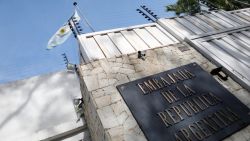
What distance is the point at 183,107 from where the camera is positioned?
436cm

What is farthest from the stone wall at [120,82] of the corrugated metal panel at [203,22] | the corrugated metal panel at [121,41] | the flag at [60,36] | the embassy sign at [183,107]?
the flag at [60,36]

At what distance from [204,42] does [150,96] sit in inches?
94.6

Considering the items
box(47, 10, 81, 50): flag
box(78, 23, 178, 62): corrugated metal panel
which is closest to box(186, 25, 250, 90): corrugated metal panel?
box(78, 23, 178, 62): corrugated metal panel

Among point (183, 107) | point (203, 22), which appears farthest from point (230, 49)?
point (183, 107)

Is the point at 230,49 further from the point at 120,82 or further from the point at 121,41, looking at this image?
the point at 120,82

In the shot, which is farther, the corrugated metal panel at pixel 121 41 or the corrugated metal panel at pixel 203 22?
the corrugated metal panel at pixel 203 22

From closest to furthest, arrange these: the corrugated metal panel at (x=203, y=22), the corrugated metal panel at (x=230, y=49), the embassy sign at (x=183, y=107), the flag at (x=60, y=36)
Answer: the embassy sign at (x=183, y=107)
the corrugated metal panel at (x=230, y=49)
the corrugated metal panel at (x=203, y=22)
the flag at (x=60, y=36)

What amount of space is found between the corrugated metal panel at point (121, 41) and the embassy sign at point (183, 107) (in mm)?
1153

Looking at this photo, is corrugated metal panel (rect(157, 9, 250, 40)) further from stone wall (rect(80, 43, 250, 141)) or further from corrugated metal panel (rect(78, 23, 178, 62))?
stone wall (rect(80, 43, 250, 141))

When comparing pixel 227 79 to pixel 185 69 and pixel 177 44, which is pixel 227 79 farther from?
pixel 177 44

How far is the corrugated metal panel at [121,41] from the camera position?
5.61m

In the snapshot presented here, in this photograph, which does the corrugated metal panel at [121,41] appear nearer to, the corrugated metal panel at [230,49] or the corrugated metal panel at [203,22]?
the corrugated metal panel at [203,22]

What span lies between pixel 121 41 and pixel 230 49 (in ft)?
8.31

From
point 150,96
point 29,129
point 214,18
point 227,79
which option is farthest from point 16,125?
point 214,18
